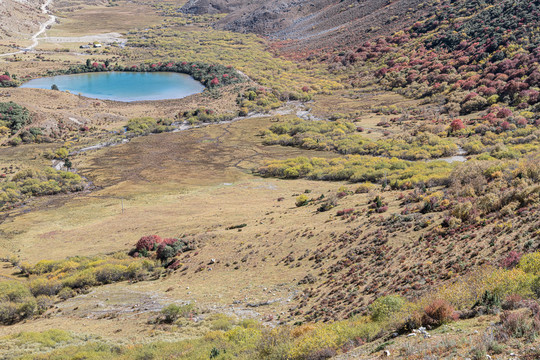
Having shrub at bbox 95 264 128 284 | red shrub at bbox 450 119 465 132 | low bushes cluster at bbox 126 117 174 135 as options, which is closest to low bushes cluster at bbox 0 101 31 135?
low bushes cluster at bbox 126 117 174 135

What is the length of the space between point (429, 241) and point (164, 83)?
109873 mm

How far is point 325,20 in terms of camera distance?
15862 cm

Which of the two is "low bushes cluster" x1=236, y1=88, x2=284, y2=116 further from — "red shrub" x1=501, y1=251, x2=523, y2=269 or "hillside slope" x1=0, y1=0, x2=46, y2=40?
"hillside slope" x1=0, y1=0, x2=46, y2=40

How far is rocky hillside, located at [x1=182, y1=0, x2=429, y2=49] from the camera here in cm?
13188

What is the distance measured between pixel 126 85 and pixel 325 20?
280ft

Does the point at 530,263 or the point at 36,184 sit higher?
the point at 530,263

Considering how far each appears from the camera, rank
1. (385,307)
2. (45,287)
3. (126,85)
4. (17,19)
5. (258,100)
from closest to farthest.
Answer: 1. (385,307)
2. (45,287)
3. (258,100)
4. (126,85)
5. (17,19)

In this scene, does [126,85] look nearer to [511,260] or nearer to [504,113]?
[504,113]

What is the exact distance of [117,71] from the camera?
13275 cm

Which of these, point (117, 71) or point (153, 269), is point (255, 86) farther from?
point (153, 269)

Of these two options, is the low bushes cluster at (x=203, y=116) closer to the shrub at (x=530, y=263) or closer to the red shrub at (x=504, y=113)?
Answer: the red shrub at (x=504, y=113)

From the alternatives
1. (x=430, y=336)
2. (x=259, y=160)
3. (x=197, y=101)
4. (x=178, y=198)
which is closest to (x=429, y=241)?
(x=430, y=336)

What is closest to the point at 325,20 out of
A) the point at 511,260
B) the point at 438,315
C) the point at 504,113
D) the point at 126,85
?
the point at 126,85

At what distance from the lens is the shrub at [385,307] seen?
55.0ft
